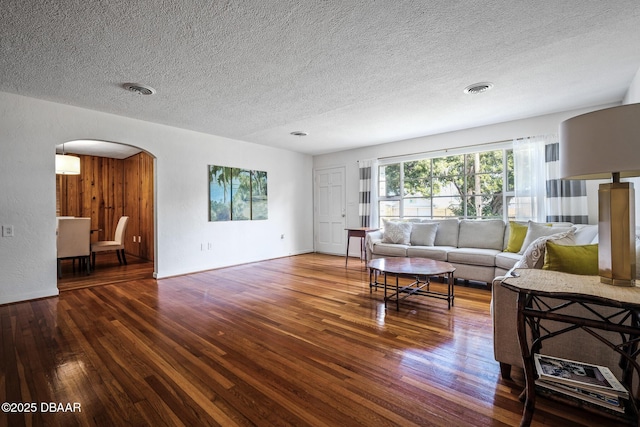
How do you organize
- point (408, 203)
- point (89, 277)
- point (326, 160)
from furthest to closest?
point (326, 160) < point (408, 203) < point (89, 277)

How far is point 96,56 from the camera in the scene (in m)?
2.41

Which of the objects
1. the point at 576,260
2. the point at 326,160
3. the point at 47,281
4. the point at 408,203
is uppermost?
the point at 326,160

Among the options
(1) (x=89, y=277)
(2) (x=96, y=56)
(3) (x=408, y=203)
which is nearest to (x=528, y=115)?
(3) (x=408, y=203)

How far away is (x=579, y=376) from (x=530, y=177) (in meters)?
3.61

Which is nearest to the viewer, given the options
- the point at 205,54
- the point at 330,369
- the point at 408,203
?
the point at 330,369

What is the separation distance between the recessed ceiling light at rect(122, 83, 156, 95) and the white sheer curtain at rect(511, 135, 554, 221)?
484cm

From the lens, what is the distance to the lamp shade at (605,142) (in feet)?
4.02

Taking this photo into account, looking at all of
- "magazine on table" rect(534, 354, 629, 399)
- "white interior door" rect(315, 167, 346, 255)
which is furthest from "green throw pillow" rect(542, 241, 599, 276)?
"white interior door" rect(315, 167, 346, 255)

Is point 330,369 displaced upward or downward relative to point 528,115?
downward

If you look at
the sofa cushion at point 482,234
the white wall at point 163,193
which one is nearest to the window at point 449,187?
the sofa cushion at point 482,234

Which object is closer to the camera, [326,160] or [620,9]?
[620,9]

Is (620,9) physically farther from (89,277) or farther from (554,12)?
(89,277)

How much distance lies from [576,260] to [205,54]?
119 inches

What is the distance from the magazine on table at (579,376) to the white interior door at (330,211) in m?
5.09
